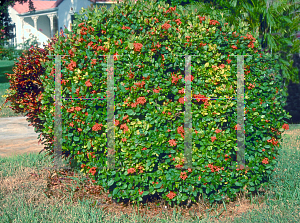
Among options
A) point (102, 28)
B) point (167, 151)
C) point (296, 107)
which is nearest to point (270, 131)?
point (167, 151)

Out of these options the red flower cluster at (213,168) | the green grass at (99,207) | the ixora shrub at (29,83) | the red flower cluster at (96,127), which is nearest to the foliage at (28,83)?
the ixora shrub at (29,83)

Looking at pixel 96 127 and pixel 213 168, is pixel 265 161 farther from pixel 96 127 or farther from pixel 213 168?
pixel 96 127

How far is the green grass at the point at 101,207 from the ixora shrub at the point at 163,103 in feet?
0.76

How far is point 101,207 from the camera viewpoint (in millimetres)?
4312

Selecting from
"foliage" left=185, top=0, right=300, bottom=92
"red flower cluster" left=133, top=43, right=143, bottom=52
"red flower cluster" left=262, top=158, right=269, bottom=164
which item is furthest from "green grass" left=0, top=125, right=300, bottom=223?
"foliage" left=185, top=0, right=300, bottom=92

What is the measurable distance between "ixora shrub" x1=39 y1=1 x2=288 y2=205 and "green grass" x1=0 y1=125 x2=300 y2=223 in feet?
0.76

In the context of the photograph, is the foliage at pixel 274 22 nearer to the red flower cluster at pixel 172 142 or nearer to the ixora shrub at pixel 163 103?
the ixora shrub at pixel 163 103

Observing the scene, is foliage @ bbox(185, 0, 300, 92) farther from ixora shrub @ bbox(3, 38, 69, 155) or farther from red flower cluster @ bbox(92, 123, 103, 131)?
red flower cluster @ bbox(92, 123, 103, 131)

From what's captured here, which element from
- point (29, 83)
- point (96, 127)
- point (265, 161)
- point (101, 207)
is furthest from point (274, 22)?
point (101, 207)

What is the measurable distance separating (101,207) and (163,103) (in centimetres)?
173

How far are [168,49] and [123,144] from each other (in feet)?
4.62

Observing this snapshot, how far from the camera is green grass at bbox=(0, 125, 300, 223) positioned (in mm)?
3902

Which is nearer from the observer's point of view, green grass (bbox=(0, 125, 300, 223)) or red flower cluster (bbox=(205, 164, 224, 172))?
green grass (bbox=(0, 125, 300, 223))

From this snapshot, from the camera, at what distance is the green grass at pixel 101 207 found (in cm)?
390
